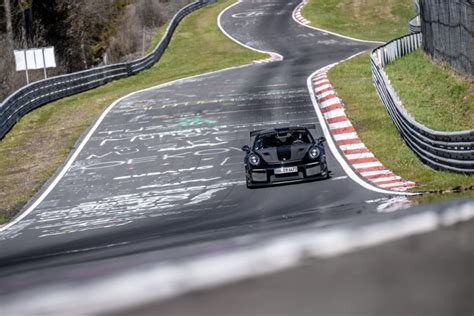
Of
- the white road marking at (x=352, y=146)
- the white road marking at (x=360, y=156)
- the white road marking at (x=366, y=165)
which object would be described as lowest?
the white road marking at (x=352, y=146)

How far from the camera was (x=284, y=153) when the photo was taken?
1828 centimetres

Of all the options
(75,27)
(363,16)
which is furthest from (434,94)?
(75,27)

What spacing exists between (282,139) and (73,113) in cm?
1556

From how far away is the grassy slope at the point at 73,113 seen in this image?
2241 centimetres

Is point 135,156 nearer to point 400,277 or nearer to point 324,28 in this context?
point 400,277

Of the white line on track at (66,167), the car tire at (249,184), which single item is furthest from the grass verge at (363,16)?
the car tire at (249,184)

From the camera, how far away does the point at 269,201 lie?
16344mm

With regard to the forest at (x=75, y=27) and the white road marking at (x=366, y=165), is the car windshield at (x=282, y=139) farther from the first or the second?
the forest at (x=75, y=27)

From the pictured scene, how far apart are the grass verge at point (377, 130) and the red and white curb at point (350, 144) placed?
196 mm

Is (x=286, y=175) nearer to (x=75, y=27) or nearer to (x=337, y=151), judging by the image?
(x=337, y=151)

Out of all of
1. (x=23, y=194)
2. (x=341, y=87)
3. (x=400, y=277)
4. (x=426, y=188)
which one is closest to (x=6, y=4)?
(x=341, y=87)

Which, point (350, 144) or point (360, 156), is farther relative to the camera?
point (350, 144)

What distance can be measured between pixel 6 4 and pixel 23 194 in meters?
37.8

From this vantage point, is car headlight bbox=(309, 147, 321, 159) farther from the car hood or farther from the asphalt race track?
the asphalt race track
